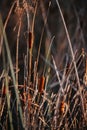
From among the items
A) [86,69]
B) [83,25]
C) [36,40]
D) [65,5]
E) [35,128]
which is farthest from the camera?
[65,5]

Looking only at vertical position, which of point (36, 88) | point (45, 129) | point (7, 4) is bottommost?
point (45, 129)

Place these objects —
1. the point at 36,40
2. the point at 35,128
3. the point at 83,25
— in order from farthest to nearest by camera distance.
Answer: the point at 83,25
the point at 36,40
the point at 35,128

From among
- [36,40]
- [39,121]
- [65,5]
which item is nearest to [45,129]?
[39,121]

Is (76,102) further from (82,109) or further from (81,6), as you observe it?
(81,6)

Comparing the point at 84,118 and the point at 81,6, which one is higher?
the point at 81,6

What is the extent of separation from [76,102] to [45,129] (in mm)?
160

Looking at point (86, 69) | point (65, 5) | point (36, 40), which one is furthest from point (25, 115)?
point (65, 5)

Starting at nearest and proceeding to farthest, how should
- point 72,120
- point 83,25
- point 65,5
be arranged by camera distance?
point 72,120, point 83,25, point 65,5

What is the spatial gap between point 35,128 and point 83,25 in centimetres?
200

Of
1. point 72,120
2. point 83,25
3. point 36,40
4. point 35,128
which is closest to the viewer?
point 35,128

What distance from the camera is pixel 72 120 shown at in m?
1.61

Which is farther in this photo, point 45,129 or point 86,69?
point 86,69

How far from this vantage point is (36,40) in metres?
3.09

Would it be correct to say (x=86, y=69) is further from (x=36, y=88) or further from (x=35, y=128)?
(x=35, y=128)
